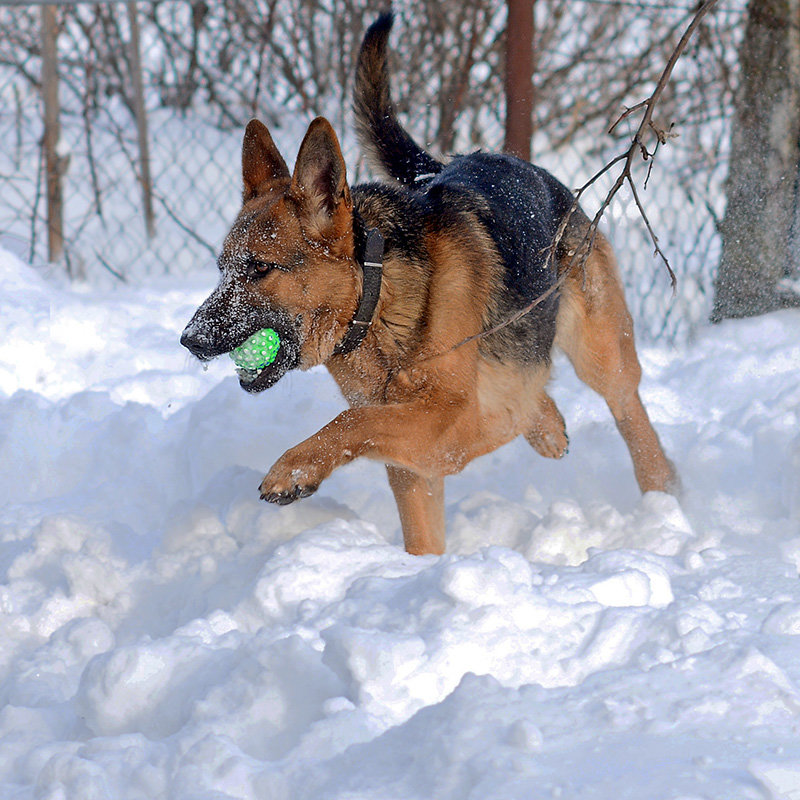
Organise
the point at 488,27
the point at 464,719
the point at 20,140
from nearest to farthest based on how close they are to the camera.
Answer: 1. the point at 464,719
2. the point at 488,27
3. the point at 20,140

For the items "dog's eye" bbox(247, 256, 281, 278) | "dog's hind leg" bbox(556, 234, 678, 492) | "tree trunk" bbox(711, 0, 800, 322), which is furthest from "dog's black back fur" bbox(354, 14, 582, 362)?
"tree trunk" bbox(711, 0, 800, 322)

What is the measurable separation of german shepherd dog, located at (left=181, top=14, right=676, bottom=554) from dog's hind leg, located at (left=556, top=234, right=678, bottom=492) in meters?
0.24

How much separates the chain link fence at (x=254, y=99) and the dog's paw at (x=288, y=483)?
4.18m

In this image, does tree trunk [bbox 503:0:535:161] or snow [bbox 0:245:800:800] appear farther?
tree trunk [bbox 503:0:535:161]

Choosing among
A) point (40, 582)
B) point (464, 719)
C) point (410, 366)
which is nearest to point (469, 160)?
point (410, 366)

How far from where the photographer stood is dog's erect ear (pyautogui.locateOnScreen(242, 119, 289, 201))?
3.26 metres

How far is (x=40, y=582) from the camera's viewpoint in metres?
3.02

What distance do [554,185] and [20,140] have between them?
245 inches

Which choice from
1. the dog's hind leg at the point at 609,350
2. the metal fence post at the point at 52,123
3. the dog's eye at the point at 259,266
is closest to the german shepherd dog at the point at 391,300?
the dog's eye at the point at 259,266

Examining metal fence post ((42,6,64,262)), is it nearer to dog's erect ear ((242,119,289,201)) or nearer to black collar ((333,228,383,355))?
dog's erect ear ((242,119,289,201))

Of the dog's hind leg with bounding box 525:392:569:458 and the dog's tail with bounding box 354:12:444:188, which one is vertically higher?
the dog's tail with bounding box 354:12:444:188

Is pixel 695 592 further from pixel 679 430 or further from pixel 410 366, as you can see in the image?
pixel 679 430

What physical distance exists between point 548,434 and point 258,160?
172 centimetres

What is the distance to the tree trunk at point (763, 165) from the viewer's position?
5.44 m
